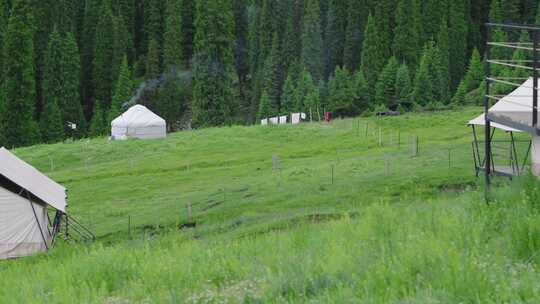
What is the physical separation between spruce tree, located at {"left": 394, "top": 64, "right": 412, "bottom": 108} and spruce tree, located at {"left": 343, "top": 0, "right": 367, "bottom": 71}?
17.2 m

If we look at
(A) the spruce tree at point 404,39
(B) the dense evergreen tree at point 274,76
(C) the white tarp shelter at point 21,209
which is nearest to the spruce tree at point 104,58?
(B) the dense evergreen tree at point 274,76

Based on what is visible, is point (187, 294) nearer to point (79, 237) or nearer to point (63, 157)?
point (79, 237)

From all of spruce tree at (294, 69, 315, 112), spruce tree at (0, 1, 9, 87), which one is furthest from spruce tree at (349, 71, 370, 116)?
spruce tree at (0, 1, 9, 87)

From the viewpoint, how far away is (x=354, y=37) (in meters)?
95.4

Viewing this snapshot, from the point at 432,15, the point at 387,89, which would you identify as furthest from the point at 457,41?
the point at 387,89

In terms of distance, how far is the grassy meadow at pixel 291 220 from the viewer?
334 inches

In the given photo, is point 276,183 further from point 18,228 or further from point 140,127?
point 140,127

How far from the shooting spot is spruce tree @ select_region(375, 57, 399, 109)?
258ft

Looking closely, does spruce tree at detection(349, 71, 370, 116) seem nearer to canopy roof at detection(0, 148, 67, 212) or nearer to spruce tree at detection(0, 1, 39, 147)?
spruce tree at detection(0, 1, 39, 147)

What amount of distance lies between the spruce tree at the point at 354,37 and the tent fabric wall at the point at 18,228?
2623 inches

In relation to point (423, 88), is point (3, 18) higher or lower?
higher

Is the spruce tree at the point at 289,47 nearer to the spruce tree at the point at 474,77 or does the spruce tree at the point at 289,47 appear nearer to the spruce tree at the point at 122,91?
the spruce tree at the point at 122,91

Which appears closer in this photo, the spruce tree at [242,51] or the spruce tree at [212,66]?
the spruce tree at [212,66]

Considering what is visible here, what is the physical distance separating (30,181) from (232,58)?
54501 millimetres
